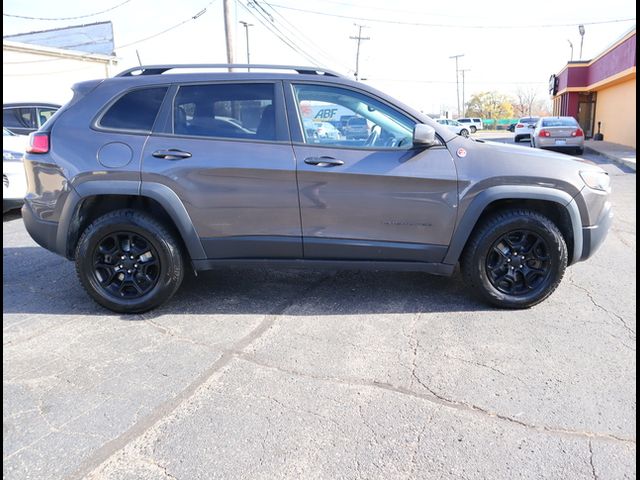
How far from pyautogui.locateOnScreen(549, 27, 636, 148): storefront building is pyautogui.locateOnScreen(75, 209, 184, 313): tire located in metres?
21.8

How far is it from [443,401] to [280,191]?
195cm

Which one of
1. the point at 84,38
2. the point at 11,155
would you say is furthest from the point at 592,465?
the point at 84,38

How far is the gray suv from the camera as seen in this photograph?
378cm

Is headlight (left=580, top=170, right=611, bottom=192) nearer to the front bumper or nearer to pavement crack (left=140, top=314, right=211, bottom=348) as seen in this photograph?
pavement crack (left=140, top=314, right=211, bottom=348)

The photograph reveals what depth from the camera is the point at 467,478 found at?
7.20 ft

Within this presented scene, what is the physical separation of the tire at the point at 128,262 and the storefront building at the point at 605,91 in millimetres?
21820

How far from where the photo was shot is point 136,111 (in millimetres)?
3949

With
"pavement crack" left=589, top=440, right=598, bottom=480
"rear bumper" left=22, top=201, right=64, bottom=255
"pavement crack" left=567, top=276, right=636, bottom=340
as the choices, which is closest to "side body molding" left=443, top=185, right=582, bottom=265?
"pavement crack" left=567, top=276, right=636, bottom=340

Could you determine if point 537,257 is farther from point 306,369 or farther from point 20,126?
point 20,126

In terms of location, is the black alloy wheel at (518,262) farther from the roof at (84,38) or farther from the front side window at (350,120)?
the roof at (84,38)

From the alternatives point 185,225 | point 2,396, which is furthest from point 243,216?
point 2,396

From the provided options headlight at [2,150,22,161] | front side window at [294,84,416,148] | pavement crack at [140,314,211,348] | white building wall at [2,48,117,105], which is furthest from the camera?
white building wall at [2,48,117,105]

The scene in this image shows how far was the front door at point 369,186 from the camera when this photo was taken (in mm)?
3758

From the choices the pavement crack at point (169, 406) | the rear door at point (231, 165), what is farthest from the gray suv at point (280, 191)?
the pavement crack at point (169, 406)
